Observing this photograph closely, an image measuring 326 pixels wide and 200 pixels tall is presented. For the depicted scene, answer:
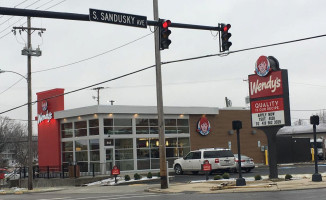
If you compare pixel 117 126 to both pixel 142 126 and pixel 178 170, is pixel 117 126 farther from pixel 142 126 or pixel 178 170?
pixel 178 170

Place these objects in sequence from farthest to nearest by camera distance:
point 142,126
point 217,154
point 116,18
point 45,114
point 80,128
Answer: point 45,114, point 142,126, point 80,128, point 217,154, point 116,18

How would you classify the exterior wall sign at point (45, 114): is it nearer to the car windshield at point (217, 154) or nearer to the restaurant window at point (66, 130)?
the restaurant window at point (66, 130)

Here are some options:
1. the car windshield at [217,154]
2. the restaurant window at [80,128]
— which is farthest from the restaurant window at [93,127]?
the car windshield at [217,154]

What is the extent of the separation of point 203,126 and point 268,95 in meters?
18.2

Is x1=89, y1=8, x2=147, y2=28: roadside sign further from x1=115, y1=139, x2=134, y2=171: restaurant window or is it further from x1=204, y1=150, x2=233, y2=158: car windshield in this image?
x1=115, y1=139, x2=134, y2=171: restaurant window

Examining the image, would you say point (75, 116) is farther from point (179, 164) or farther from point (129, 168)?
point (179, 164)

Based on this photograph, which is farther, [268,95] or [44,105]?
[44,105]

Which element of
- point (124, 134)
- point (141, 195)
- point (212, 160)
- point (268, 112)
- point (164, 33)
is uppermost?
point (164, 33)

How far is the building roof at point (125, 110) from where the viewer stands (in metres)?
36.7

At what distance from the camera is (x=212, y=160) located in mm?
32562

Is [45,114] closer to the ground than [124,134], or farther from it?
farther from it

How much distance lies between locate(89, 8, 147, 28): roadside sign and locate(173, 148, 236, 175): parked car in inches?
728

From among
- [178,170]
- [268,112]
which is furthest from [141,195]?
[178,170]

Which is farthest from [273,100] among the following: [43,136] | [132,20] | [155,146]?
[43,136]
